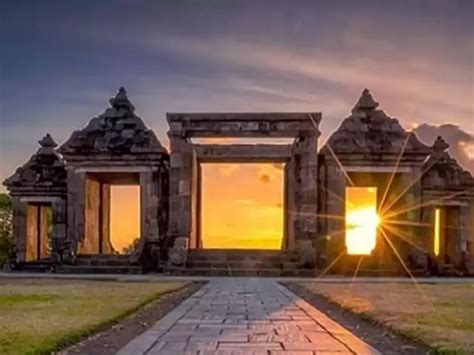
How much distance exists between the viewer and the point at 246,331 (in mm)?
9641

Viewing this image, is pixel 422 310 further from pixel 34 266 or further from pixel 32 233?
pixel 32 233

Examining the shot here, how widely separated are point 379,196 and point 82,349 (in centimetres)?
2375

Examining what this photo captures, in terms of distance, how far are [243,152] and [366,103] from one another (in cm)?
543

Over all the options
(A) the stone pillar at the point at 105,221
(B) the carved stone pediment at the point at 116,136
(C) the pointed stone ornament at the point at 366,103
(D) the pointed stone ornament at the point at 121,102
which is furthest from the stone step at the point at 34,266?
(C) the pointed stone ornament at the point at 366,103

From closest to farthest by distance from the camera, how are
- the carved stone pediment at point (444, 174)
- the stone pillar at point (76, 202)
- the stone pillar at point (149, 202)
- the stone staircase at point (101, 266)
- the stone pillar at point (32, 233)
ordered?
the stone staircase at point (101, 266), the stone pillar at point (149, 202), the stone pillar at point (76, 202), the carved stone pediment at point (444, 174), the stone pillar at point (32, 233)

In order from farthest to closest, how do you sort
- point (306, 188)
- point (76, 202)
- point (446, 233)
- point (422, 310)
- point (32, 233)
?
point (32, 233) → point (446, 233) → point (76, 202) → point (306, 188) → point (422, 310)

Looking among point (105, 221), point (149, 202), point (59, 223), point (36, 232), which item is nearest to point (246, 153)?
point (149, 202)

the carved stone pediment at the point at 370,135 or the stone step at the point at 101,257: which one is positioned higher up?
the carved stone pediment at the point at 370,135

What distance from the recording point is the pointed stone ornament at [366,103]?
29484mm

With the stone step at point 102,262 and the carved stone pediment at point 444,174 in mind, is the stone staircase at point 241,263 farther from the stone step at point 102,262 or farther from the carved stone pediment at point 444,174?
the carved stone pediment at point 444,174

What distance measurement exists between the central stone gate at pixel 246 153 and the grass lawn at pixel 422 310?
9079 millimetres

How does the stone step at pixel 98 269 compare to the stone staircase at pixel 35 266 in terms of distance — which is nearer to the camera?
the stone step at pixel 98 269

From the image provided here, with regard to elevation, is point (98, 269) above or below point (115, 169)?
below

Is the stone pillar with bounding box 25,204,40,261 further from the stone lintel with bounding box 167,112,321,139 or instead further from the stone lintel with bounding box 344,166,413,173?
the stone lintel with bounding box 344,166,413,173
